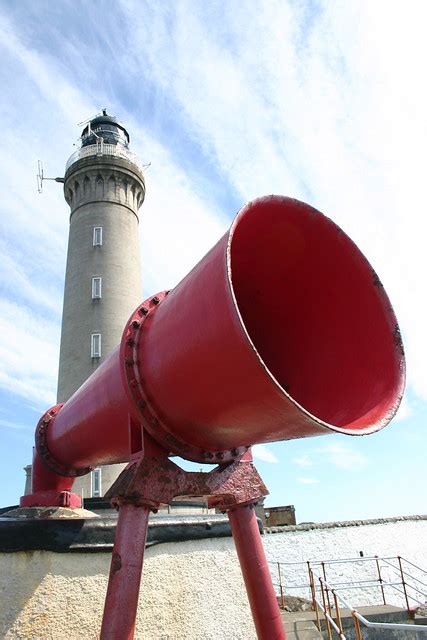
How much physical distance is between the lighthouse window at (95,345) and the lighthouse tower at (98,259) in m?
0.03

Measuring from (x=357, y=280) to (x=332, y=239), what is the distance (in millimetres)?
213

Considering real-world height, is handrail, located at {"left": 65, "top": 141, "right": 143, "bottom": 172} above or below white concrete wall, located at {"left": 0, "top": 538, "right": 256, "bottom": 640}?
above

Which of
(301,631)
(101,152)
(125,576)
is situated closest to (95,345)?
(101,152)

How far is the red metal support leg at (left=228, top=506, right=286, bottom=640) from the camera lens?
241cm

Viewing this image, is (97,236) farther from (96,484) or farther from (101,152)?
(96,484)

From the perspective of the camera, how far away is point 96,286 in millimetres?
14875

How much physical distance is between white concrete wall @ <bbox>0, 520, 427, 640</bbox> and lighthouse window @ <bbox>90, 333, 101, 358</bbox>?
35.4ft

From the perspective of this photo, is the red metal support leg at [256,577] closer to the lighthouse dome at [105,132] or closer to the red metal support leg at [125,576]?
the red metal support leg at [125,576]

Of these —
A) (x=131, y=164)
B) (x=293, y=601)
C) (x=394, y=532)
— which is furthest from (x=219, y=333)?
(x=131, y=164)

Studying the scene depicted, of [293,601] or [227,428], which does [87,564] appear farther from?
[293,601]

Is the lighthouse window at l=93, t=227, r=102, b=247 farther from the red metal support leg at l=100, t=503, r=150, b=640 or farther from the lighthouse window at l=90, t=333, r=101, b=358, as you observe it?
the red metal support leg at l=100, t=503, r=150, b=640

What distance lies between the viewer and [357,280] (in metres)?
2.21

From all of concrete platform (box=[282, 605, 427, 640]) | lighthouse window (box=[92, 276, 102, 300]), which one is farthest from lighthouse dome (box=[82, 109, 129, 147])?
concrete platform (box=[282, 605, 427, 640])

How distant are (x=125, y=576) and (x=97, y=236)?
14377 mm
